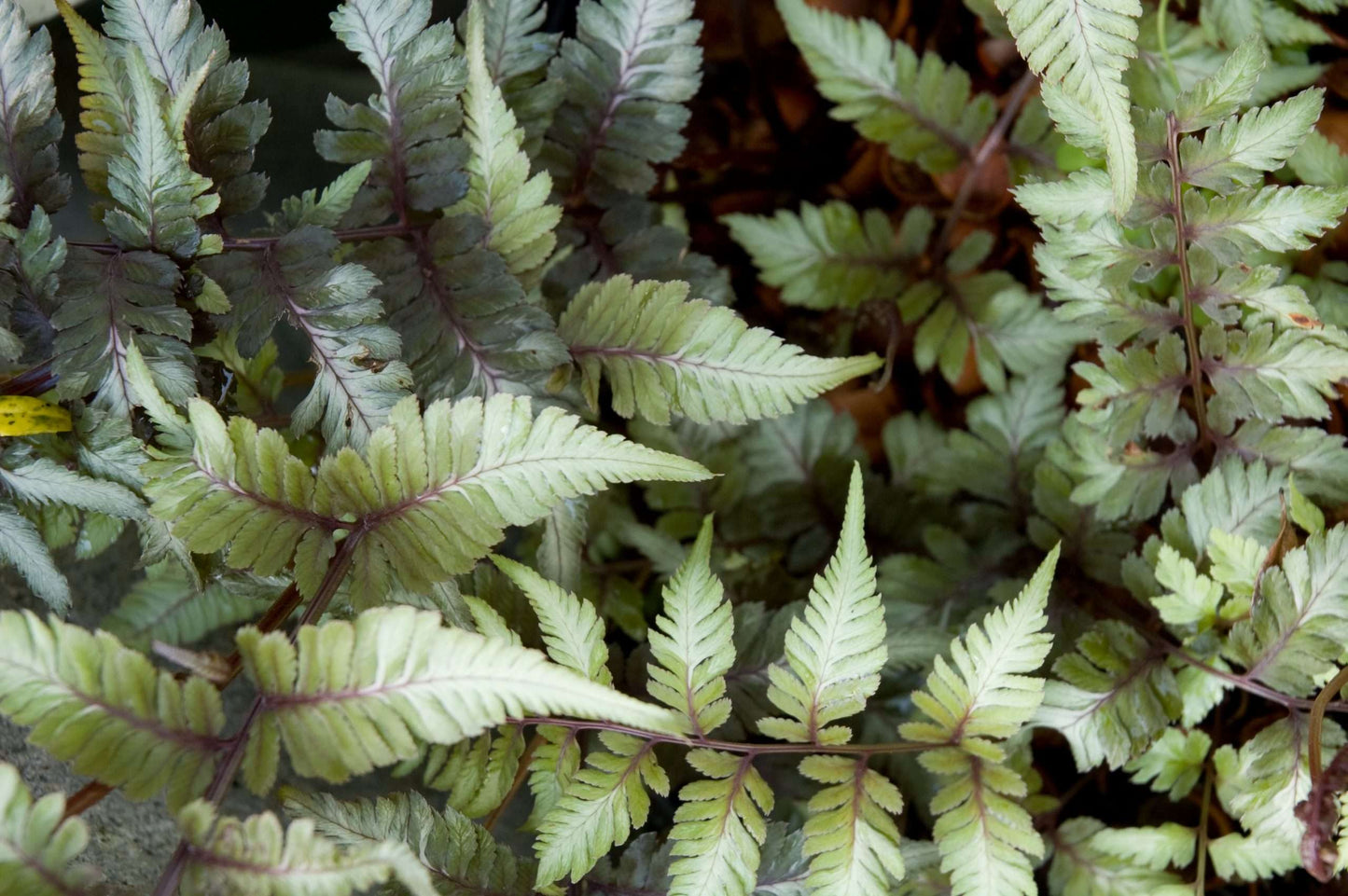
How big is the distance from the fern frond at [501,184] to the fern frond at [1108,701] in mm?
746

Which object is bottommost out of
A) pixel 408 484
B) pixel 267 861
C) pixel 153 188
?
pixel 267 861

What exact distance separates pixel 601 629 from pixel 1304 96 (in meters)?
0.87

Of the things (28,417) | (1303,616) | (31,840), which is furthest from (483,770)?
(1303,616)

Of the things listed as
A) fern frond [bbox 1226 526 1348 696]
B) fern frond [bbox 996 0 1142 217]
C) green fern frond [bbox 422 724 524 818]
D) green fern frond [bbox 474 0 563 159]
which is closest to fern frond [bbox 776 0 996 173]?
green fern frond [bbox 474 0 563 159]

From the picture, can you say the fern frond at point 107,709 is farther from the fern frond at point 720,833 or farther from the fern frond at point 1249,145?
the fern frond at point 1249,145

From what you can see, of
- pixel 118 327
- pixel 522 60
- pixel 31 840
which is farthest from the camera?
pixel 522 60

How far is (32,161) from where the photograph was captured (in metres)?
0.95

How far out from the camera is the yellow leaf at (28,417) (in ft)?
2.99

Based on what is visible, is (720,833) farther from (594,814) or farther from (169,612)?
(169,612)

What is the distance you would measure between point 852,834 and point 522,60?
0.91 meters

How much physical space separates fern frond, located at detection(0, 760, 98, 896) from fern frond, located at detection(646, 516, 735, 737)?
1.63 ft

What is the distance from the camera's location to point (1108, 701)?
43.3 inches

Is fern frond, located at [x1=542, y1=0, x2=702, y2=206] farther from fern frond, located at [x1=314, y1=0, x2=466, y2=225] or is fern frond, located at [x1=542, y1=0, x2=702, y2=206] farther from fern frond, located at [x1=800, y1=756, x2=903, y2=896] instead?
fern frond, located at [x1=800, y1=756, x2=903, y2=896]

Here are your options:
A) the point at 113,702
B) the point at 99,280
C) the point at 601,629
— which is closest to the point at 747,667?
the point at 601,629
